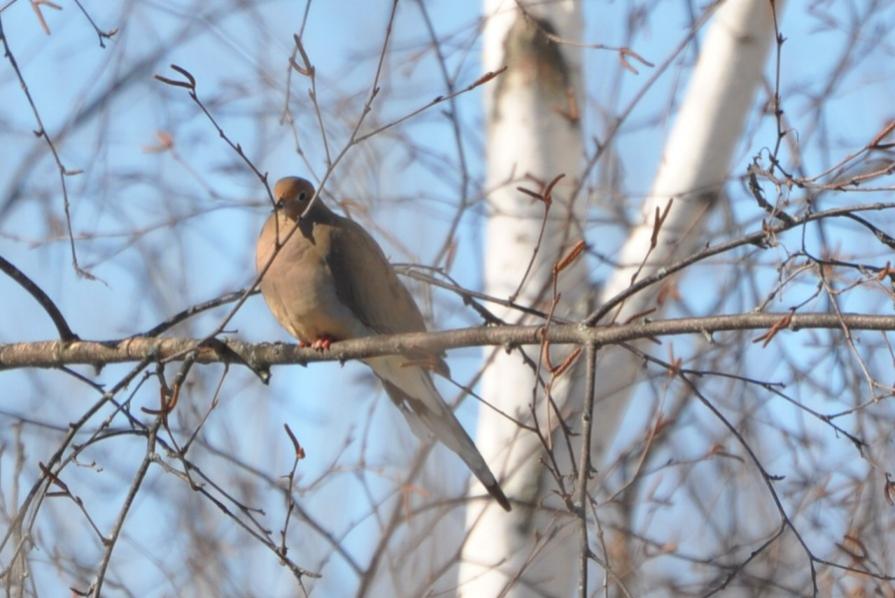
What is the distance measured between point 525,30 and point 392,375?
1096 millimetres

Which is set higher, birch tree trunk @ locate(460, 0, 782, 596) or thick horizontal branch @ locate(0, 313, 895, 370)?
birch tree trunk @ locate(460, 0, 782, 596)

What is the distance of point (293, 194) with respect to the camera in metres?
3.74

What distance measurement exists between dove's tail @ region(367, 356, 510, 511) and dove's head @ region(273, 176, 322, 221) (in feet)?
1.52

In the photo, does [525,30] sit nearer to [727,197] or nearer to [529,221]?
[529,221]

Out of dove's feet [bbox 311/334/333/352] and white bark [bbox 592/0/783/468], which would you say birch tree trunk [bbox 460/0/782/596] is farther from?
dove's feet [bbox 311/334/333/352]

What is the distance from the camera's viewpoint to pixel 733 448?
578 centimetres

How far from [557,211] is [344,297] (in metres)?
0.66

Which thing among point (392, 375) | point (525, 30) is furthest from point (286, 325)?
point (525, 30)

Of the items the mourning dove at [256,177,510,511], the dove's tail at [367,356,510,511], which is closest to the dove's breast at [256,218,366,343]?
the mourning dove at [256,177,510,511]

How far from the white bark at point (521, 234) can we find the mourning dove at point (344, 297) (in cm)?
17

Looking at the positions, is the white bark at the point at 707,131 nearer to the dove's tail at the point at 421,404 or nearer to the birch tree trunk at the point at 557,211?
the birch tree trunk at the point at 557,211

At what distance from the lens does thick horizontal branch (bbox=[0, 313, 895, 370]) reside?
2.10 m

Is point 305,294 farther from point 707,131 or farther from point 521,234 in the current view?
point 707,131

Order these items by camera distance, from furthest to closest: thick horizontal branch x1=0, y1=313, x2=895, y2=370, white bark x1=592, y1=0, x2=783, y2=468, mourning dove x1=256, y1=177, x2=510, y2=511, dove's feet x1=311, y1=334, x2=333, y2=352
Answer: white bark x1=592, y1=0, x2=783, y2=468 < mourning dove x1=256, y1=177, x2=510, y2=511 < dove's feet x1=311, y1=334, x2=333, y2=352 < thick horizontal branch x1=0, y1=313, x2=895, y2=370
